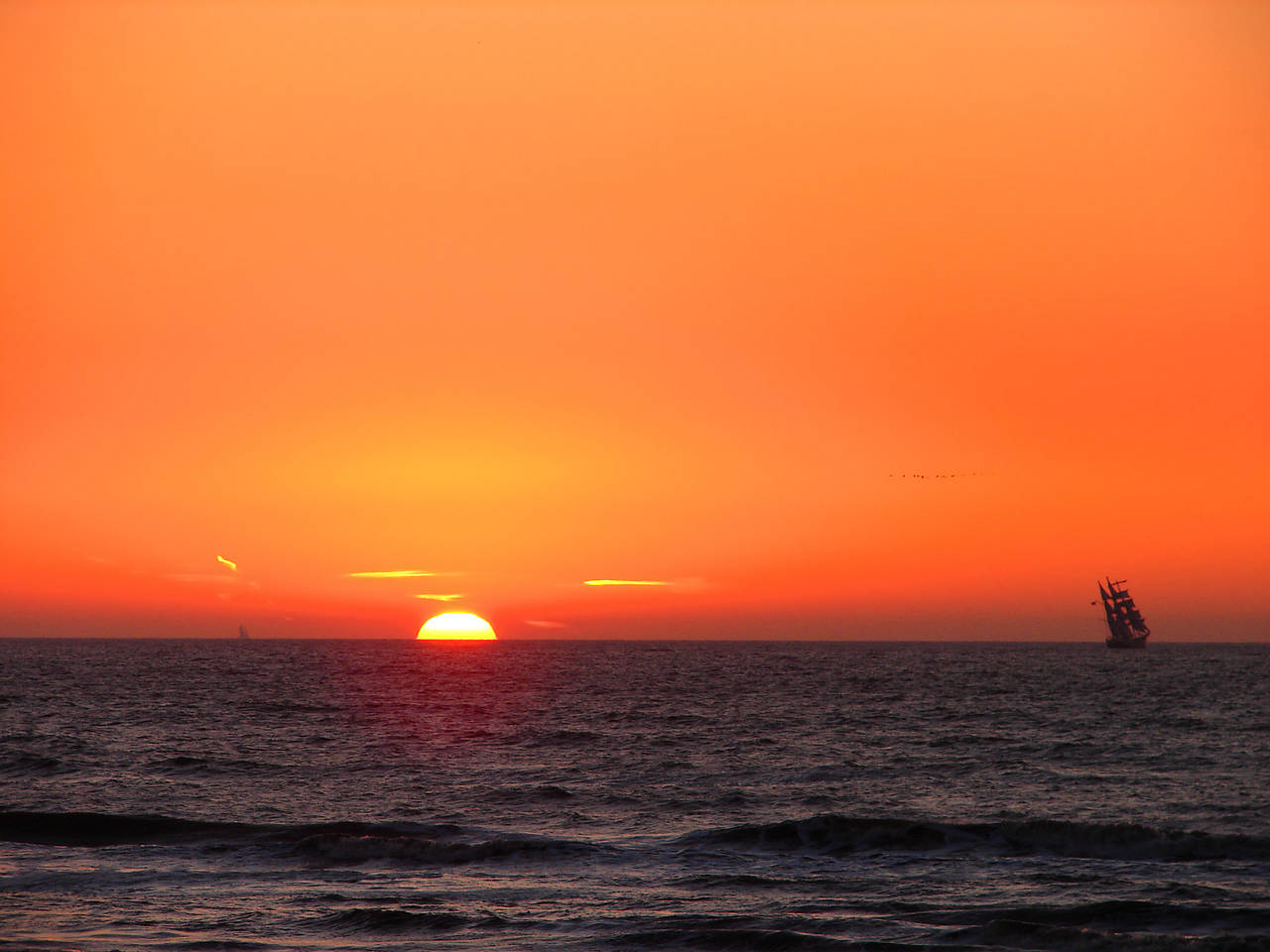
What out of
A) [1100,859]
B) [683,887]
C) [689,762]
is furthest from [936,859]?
[689,762]

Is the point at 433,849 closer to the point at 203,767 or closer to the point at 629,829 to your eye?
the point at 629,829

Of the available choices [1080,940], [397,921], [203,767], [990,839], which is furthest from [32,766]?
[1080,940]

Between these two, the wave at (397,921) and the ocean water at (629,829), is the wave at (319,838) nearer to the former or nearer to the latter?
the ocean water at (629,829)

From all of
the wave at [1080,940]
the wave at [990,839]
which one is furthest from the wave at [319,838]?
the wave at [1080,940]

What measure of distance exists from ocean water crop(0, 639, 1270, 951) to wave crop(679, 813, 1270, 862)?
0.13 metres

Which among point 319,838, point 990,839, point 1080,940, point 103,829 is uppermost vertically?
point 1080,940

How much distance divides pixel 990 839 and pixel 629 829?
10.3 metres

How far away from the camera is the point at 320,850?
1128 inches

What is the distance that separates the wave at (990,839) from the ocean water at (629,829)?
5.0 inches

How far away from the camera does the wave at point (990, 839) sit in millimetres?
29109

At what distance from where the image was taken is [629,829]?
3178 centimetres

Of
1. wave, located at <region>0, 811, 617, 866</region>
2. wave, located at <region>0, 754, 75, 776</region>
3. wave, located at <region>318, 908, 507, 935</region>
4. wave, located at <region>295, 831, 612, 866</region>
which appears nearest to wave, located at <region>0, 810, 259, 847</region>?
wave, located at <region>0, 811, 617, 866</region>

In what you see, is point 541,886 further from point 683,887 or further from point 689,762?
point 689,762

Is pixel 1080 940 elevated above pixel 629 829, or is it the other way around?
pixel 1080 940
